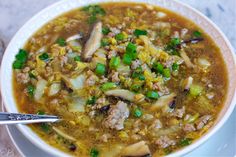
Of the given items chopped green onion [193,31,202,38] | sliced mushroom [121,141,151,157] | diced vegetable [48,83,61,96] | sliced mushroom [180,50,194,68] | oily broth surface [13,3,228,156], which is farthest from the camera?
Answer: chopped green onion [193,31,202,38]

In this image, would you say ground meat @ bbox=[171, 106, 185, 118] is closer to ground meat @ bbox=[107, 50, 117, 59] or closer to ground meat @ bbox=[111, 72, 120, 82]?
ground meat @ bbox=[111, 72, 120, 82]

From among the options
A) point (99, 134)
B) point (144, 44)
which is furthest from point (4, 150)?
point (144, 44)

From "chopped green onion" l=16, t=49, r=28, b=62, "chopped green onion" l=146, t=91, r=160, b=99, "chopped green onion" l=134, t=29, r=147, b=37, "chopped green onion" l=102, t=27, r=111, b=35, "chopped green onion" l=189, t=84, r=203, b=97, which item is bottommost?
"chopped green onion" l=189, t=84, r=203, b=97

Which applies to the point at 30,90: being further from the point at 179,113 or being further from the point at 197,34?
the point at 197,34

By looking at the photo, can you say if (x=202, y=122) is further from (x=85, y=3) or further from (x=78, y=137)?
(x=85, y=3)

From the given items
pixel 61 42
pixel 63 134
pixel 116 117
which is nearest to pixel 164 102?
pixel 116 117

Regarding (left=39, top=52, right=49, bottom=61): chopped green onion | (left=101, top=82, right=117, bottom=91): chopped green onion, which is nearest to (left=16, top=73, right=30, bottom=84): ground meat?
(left=39, top=52, right=49, bottom=61): chopped green onion
